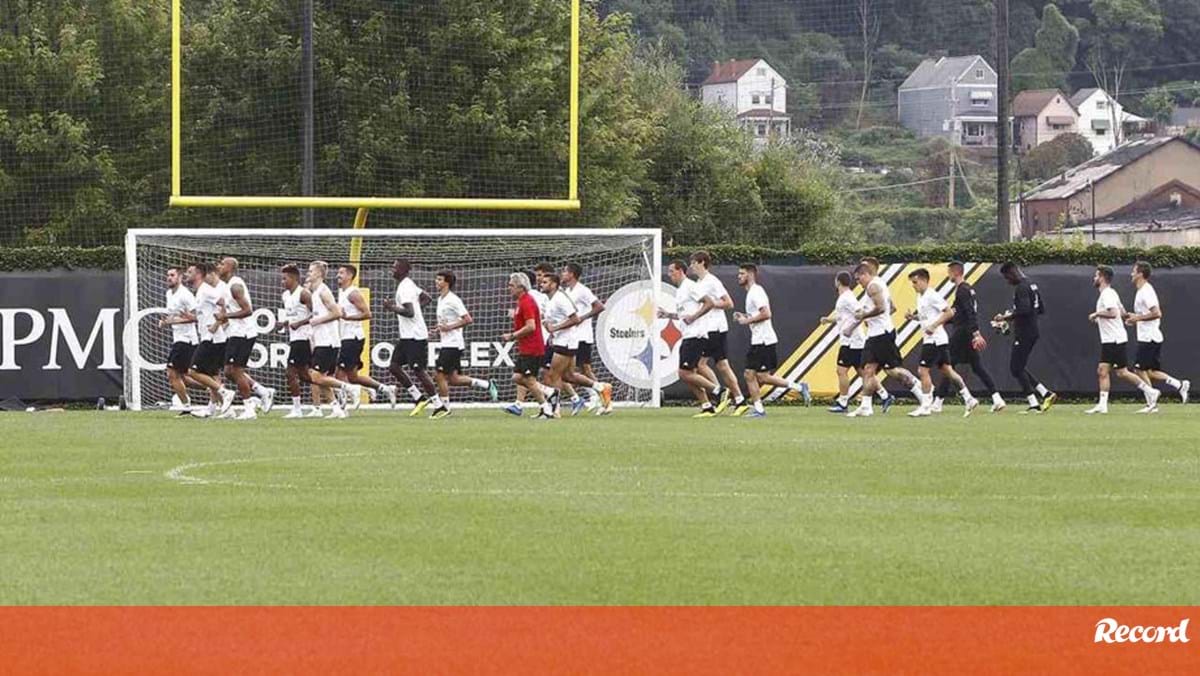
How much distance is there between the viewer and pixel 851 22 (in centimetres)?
3859

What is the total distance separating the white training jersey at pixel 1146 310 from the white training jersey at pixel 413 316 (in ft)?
30.8

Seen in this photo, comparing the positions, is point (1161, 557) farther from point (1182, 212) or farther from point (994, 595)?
point (1182, 212)

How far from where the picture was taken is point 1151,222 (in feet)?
298

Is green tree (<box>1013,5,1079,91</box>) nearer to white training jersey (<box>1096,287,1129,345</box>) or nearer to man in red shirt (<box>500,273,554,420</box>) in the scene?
white training jersey (<box>1096,287,1129,345</box>)

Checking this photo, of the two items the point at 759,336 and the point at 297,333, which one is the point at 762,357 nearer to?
the point at 759,336

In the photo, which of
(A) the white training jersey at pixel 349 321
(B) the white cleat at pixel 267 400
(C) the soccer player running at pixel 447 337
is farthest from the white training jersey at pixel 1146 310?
(B) the white cleat at pixel 267 400

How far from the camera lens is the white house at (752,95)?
4804cm

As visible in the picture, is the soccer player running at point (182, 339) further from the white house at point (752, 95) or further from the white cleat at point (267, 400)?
the white house at point (752, 95)

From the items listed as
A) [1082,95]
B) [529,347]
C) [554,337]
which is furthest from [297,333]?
[1082,95]

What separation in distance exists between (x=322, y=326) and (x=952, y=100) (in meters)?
33.0

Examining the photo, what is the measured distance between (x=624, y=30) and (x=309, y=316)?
72.6 feet
